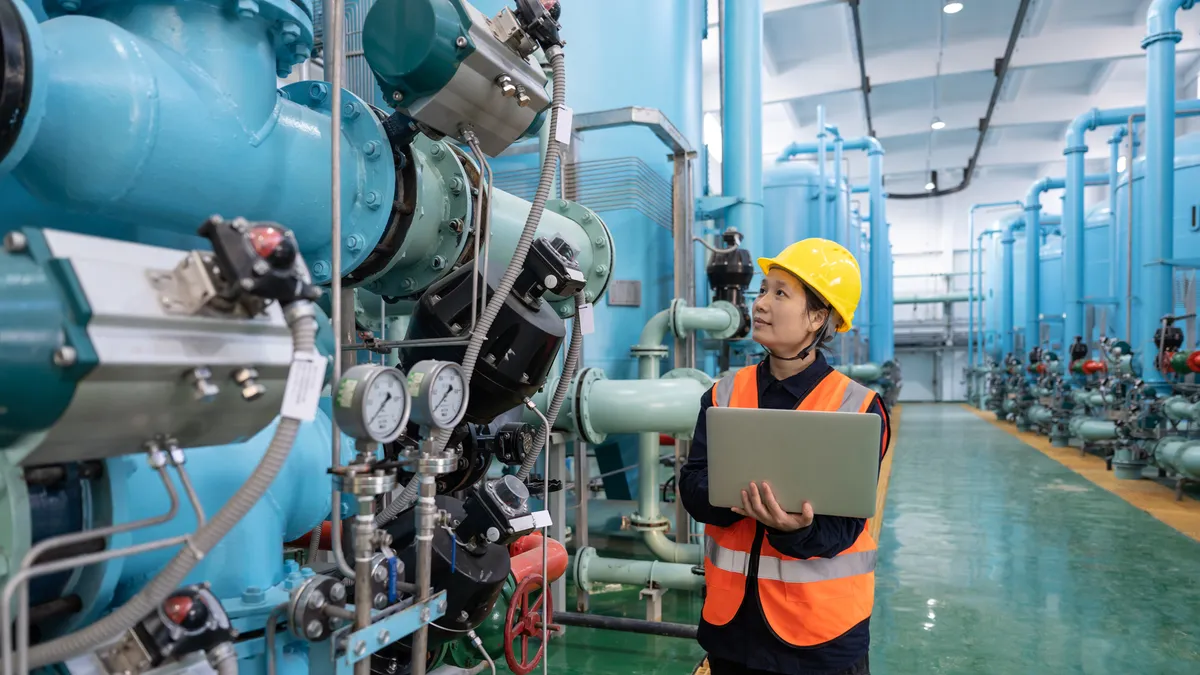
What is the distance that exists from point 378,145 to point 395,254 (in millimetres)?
209

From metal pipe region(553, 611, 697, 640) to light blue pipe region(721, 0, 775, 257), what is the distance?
1.96 meters

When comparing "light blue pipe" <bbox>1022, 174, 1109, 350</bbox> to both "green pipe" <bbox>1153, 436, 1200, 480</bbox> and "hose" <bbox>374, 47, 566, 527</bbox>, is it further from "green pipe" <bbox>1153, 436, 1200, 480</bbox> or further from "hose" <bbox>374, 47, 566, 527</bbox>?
"hose" <bbox>374, 47, 566, 527</bbox>

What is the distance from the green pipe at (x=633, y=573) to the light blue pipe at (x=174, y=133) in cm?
196

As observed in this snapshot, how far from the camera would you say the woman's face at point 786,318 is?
1460mm

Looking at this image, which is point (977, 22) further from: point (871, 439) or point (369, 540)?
A: point (369, 540)

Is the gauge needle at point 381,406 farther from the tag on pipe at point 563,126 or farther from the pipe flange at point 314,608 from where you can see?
the tag on pipe at point 563,126

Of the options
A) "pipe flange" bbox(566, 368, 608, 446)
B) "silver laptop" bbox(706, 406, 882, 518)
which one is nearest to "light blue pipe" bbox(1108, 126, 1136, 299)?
"pipe flange" bbox(566, 368, 608, 446)

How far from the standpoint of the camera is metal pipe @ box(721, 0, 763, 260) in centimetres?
386

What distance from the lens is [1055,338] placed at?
10695 mm

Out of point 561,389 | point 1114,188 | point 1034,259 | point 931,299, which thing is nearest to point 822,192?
point 1114,188

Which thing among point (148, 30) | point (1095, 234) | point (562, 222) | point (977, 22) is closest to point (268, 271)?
point (148, 30)

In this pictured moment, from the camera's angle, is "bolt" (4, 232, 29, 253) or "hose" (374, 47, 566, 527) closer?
"bolt" (4, 232, 29, 253)

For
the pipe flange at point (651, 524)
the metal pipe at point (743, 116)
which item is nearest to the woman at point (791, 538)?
the pipe flange at point (651, 524)

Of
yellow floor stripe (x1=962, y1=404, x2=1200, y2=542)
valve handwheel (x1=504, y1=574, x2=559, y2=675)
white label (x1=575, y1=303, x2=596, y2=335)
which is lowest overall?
yellow floor stripe (x1=962, y1=404, x2=1200, y2=542)
